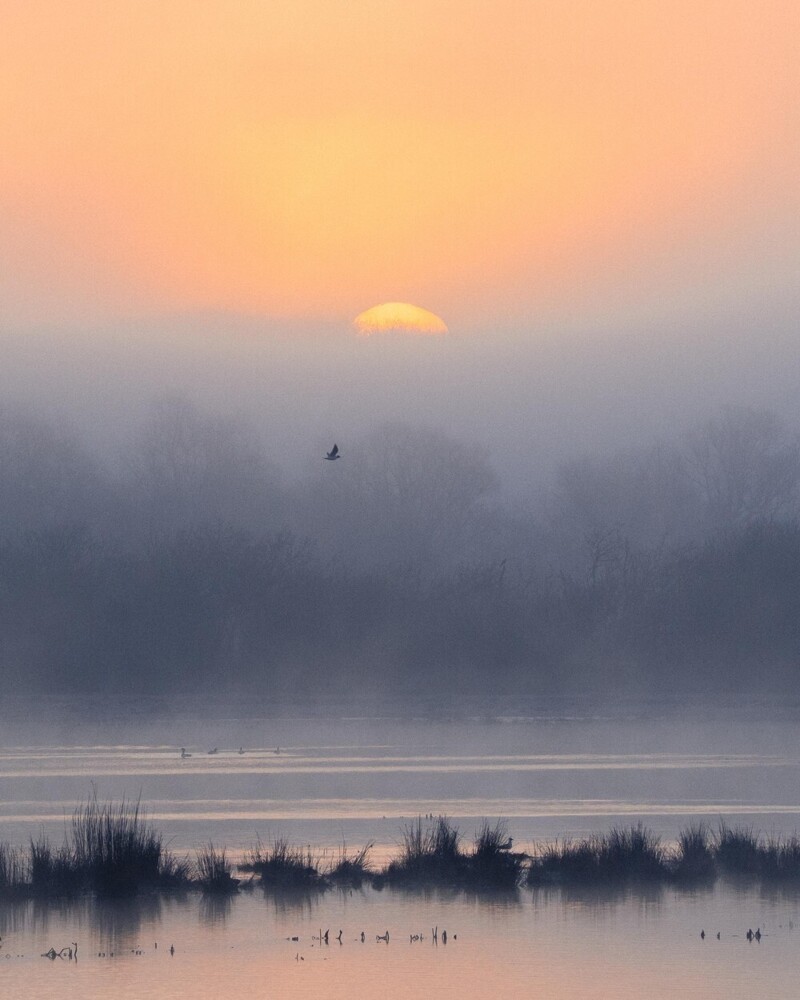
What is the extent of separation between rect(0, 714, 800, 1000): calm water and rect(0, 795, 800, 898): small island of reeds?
1.00 ft

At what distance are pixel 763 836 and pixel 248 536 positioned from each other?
3834cm

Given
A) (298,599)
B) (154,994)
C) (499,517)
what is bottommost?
(154,994)

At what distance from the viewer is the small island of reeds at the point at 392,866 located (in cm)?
1519

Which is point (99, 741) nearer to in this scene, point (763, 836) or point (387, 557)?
point (763, 836)

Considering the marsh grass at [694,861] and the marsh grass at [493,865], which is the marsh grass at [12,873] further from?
the marsh grass at [694,861]

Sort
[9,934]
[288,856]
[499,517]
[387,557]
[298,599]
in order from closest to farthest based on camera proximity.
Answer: [9,934] < [288,856] < [298,599] < [387,557] < [499,517]

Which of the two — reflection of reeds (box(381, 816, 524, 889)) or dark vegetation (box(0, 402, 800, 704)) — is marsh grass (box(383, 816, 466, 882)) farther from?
dark vegetation (box(0, 402, 800, 704))

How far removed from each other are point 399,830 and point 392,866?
3.63 m

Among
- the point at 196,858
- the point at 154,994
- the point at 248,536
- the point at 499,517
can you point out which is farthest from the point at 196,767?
the point at 499,517

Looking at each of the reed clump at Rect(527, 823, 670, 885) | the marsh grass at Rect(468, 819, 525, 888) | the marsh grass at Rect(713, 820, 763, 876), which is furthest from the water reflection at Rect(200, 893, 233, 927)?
the marsh grass at Rect(713, 820, 763, 876)

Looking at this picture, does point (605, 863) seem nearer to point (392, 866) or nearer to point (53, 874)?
point (392, 866)

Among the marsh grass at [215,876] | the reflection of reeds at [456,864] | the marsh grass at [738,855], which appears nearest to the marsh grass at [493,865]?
the reflection of reeds at [456,864]

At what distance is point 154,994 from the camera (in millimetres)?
11703

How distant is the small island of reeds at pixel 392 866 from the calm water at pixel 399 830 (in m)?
0.30
